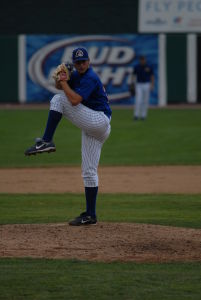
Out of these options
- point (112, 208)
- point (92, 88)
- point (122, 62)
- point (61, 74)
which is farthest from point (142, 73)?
point (61, 74)

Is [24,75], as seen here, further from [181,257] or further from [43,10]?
[181,257]

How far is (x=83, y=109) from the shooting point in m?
8.20

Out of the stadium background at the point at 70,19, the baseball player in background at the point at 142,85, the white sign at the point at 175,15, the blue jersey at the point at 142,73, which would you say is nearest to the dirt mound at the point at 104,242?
the baseball player in background at the point at 142,85

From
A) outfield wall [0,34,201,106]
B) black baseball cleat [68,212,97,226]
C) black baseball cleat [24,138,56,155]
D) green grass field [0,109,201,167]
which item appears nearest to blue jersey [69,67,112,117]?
black baseball cleat [24,138,56,155]

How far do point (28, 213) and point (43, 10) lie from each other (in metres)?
21.3

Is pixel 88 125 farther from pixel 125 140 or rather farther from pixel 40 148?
pixel 125 140

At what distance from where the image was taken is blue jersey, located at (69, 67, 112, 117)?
8180 millimetres

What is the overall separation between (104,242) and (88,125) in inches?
47.8

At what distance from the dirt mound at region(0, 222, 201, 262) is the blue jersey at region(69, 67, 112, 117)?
127cm

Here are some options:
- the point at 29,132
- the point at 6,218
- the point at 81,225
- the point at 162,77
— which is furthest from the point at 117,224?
the point at 162,77

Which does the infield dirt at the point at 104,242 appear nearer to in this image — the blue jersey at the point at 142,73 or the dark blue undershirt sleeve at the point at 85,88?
the dark blue undershirt sleeve at the point at 85,88

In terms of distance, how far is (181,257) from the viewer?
7359 mm

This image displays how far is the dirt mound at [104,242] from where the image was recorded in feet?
24.3

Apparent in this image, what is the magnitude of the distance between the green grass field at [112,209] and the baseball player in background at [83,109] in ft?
4.34
